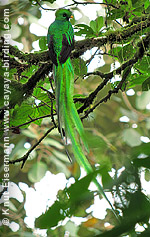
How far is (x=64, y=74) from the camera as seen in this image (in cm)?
90

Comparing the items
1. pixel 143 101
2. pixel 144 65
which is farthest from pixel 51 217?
pixel 143 101

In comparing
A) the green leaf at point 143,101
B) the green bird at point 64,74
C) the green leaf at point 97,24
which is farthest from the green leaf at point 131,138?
the green leaf at point 143,101

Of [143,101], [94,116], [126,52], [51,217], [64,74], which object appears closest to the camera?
[51,217]

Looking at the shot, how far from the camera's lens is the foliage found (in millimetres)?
163

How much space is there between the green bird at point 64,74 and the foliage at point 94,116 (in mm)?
56

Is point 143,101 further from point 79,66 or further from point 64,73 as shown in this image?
point 64,73

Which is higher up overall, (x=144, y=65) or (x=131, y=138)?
(x=144, y=65)

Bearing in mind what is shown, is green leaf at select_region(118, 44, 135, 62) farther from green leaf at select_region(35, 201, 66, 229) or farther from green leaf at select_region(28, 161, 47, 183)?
green leaf at select_region(28, 161, 47, 183)

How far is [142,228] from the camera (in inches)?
5.9

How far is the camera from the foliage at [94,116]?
163 mm

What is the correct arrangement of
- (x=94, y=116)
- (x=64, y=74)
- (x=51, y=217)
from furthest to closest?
(x=94, y=116) → (x=64, y=74) → (x=51, y=217)

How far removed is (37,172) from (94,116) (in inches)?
24.9

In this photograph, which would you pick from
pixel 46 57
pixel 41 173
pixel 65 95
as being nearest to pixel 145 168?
pixel 65 95

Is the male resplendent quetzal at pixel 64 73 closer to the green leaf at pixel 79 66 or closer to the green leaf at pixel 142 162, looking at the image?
the green leaf at pixel 79 66
